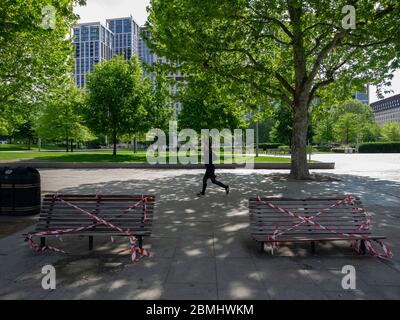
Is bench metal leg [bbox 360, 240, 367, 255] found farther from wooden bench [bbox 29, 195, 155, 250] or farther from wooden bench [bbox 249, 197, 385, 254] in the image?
wooden bench [bbox 29, 195, 155, 250]

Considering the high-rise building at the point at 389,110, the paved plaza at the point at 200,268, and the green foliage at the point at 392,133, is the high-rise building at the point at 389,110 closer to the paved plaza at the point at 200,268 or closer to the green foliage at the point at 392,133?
the green foliage at the point at 392,133

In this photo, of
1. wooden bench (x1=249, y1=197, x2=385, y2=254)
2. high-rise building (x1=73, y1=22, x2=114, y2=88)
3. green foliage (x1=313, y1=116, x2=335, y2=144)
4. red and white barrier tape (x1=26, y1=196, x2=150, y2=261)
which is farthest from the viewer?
high-rise building (x1=73, y1=22, x2=114, y2=88)

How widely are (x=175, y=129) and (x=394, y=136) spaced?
2671 inches

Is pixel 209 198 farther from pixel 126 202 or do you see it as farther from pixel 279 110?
pixel 279 110

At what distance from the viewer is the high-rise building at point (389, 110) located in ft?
540

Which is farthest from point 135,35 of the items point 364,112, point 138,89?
point 138,89

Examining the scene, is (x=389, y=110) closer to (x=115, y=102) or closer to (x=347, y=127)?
(x=347, y=127)

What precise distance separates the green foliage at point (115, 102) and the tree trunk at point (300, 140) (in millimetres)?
19030

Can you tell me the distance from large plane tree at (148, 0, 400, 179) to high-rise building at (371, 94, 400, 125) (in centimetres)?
16771

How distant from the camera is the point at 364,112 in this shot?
9706 centimetres

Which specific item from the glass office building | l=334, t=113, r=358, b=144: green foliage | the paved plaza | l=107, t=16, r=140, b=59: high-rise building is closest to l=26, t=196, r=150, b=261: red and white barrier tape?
the paved plaza

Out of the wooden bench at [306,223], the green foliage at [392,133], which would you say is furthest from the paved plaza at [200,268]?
the green foliage at [392,133]

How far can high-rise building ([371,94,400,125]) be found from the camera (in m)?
164

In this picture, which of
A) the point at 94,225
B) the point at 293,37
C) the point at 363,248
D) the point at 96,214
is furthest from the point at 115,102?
the point at 363,248
